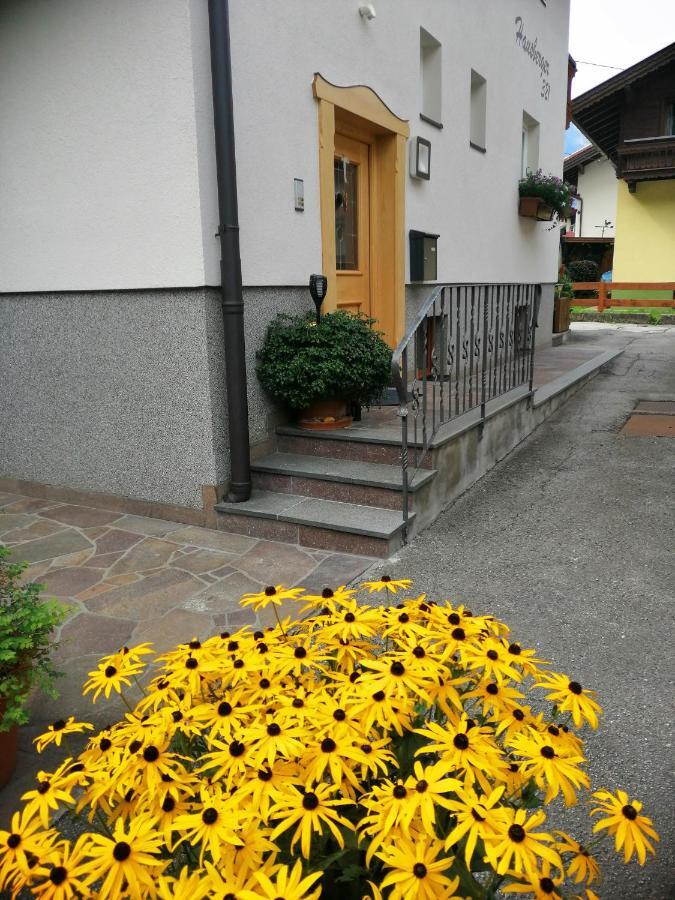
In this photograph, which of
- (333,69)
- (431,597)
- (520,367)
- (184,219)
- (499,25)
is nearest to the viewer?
(431,597)

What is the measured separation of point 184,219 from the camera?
13.8ft

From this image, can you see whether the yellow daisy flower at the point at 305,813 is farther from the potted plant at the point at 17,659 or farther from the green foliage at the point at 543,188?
the green foliage at the point at 543,188

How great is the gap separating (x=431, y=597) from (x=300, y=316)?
2355 mm

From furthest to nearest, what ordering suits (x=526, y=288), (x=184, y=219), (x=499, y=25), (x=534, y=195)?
(x=534, y=195) → (x=499, y=25) → (x=526, y=288) → (x=184, y=219)

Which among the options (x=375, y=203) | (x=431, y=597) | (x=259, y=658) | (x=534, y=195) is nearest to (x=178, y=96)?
(x=375, y=203)

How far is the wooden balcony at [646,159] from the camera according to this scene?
18281 mm

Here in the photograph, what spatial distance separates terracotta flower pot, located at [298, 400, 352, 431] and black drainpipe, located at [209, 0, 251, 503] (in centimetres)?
62

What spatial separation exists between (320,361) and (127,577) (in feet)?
5.92

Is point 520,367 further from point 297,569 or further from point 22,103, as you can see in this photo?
point 22,103

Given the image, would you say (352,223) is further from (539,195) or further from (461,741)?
(461,741)

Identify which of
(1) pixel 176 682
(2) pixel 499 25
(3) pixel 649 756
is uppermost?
(2) pixel 499 25

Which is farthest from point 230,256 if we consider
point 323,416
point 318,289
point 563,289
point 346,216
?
point 563,289

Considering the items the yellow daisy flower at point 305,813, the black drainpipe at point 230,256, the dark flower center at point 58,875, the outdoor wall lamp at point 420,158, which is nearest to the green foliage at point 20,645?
the dark flower center at point 58,875

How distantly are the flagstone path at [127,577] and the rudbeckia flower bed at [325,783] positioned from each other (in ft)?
3.69
